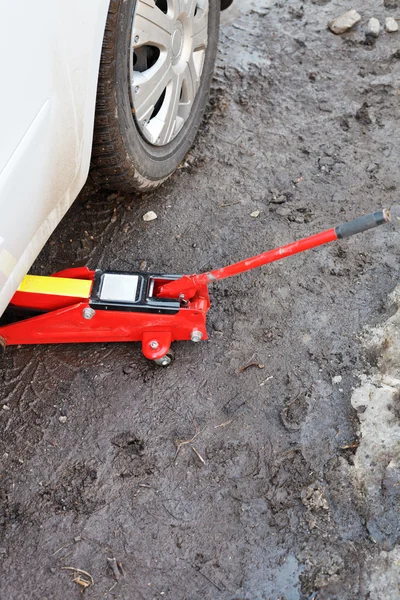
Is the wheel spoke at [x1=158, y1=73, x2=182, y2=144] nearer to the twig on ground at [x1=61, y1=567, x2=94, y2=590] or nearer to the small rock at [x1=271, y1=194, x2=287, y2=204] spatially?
the small rock at [x1=271, y1=194, x2=287, y2=204]

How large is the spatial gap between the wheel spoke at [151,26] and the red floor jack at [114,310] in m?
0.94

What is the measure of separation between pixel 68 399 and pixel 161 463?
0.46 metres

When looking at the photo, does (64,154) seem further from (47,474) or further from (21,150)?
(47,474)

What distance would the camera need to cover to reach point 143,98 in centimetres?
256

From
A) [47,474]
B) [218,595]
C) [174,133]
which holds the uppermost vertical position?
[174,133]

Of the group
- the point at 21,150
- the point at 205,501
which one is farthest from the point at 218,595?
the point at 21,150

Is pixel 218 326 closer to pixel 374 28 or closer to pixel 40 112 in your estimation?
pixel 40 112

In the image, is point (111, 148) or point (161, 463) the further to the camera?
point (111, 148)

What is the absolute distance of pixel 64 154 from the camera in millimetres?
2045

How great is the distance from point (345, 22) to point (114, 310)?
262 cm

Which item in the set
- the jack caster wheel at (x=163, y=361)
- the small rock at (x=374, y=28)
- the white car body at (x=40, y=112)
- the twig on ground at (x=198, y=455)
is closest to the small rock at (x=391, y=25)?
the small rock at (x=374, y=28)

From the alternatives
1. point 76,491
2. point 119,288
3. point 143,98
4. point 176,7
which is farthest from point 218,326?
point 176,7

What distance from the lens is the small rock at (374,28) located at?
376 cm

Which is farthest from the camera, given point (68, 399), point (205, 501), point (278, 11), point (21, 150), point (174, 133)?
point (278, 11)
